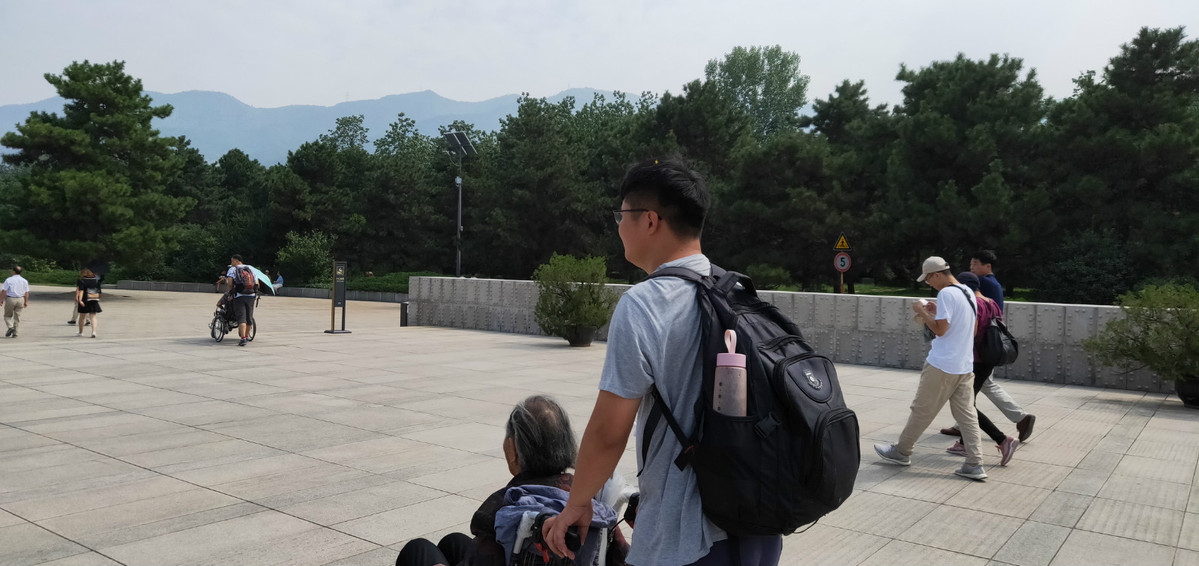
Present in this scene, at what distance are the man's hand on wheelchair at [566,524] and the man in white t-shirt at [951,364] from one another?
4517mm

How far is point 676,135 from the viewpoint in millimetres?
38344

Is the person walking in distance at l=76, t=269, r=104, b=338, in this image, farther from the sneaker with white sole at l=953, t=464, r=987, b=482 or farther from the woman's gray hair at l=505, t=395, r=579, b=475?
the woman's gray hair at l=505, t=395, r=579, b=475

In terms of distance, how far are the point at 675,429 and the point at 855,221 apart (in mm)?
30698

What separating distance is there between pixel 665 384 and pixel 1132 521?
178 inches

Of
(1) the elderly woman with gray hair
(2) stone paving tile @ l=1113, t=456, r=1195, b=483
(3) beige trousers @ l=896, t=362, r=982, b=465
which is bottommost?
(2) stone paving tile @ l=1113, t=456, r=1195, b=483

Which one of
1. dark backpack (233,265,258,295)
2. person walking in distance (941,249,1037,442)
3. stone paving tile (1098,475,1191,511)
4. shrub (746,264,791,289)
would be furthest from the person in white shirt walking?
shrub (746,264,791,289)

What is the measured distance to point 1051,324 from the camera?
471 inches

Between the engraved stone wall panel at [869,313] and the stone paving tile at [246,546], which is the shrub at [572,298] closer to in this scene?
the engraved stone wall panel at [869,313]

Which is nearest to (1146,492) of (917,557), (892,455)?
(892,455)

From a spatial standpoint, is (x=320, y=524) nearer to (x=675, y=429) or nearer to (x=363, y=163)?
(x=675, y=429)

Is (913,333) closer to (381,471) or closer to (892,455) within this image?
(892,455)

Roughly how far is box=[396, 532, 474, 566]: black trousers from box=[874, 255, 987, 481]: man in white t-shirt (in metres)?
4.12

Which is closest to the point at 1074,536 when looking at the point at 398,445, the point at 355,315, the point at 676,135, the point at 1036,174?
the point at 398,445

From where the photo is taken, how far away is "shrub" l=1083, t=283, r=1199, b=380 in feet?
31.7
